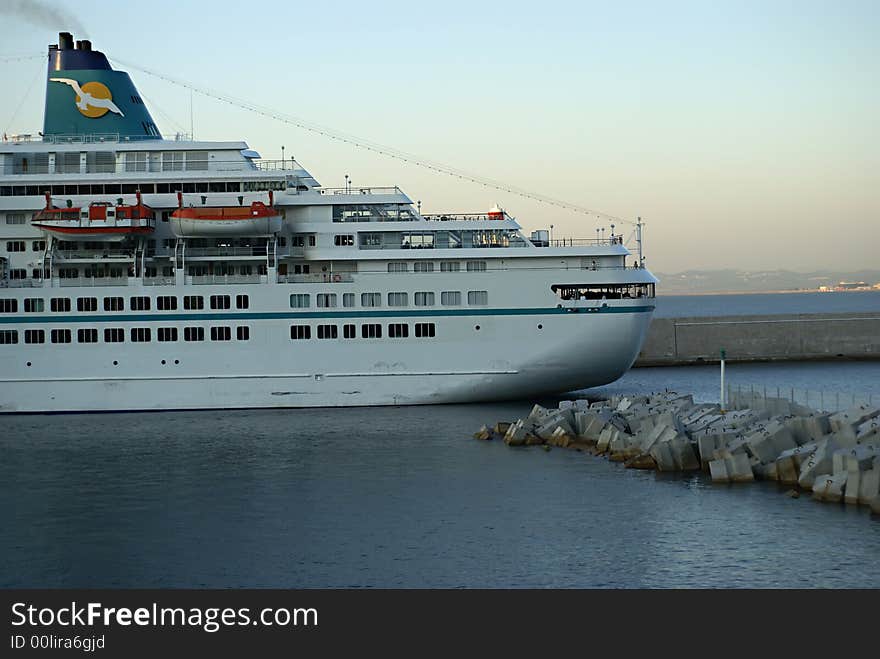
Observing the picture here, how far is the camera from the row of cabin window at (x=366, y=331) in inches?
1361

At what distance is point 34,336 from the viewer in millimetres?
34781

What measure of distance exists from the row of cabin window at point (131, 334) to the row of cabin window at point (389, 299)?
6.11ft

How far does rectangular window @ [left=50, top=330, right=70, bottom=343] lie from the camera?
34.8m

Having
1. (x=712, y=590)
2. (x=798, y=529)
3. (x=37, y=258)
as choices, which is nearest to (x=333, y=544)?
(x=712, y=590)

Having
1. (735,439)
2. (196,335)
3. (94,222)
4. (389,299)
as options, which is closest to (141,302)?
(196,335)

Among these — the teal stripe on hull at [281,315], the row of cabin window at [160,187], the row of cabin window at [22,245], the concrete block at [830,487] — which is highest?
the row of cabin window at [160,187]

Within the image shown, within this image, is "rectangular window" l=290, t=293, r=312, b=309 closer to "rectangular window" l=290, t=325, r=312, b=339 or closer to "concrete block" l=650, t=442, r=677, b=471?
"rectangular window" l=290, t=325, r=312, b=339

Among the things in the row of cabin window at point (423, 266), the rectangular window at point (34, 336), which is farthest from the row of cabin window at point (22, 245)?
the row of cabin window at point (423, 266)

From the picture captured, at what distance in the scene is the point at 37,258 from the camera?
36.2 meters

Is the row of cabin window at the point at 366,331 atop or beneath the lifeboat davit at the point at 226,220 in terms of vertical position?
beneath

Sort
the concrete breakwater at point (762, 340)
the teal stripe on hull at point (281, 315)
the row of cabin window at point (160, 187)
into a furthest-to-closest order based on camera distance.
Answer: the concrete breakwater at point (762, 340) → the row of cabin window at point (160, 187) → the teal stripe on hull at point (281, 315)

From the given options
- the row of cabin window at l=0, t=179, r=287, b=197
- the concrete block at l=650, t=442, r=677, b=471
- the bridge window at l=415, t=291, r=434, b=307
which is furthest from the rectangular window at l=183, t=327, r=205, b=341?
the concrete block at l=650, t=442, r=677, b=471

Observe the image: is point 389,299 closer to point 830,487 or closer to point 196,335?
point 196,335

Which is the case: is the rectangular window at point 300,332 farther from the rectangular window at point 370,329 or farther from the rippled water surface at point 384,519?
the rippled water surface at point 384,519
